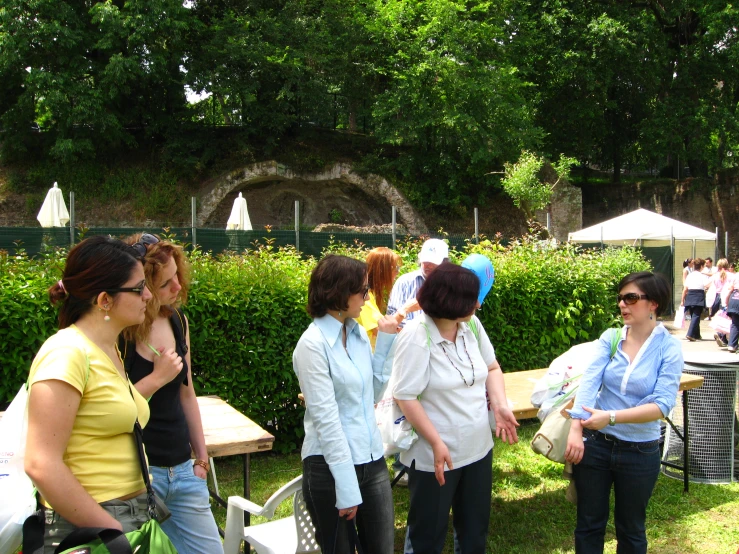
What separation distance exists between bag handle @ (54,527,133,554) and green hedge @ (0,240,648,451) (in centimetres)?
306

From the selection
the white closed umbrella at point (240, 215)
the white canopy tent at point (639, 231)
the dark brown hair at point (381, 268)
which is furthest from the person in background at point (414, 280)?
the white canopy tent at point (639, 231)

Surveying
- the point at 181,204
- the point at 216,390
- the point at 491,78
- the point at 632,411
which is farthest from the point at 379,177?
the point at 632,411

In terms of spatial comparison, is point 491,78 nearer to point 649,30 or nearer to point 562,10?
point 562,10

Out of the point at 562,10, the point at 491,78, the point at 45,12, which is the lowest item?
the point at 491,78

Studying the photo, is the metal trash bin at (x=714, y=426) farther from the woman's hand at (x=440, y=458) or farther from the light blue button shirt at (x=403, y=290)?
the woman's hand at (x=440, y=458)

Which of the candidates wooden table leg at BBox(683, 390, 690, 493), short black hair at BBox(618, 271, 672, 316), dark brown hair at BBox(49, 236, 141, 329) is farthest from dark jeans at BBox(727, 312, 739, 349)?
dark brown hair at BBox(49, 236, 141, 329)

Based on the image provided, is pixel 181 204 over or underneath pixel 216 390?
over

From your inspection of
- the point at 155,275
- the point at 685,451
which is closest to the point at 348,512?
the point at 155,275

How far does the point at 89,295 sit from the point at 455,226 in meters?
27.4

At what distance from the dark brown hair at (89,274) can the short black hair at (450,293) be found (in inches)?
54.2

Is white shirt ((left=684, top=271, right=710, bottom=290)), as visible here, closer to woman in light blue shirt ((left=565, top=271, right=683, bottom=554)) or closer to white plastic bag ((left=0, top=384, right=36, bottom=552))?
woman in light blue shirt ((left=565, top=271, right=683, bottom=554))

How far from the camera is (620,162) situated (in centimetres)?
3575

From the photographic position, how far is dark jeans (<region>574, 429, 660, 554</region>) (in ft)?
10.2

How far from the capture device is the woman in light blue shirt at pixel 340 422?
2484 millimetres
